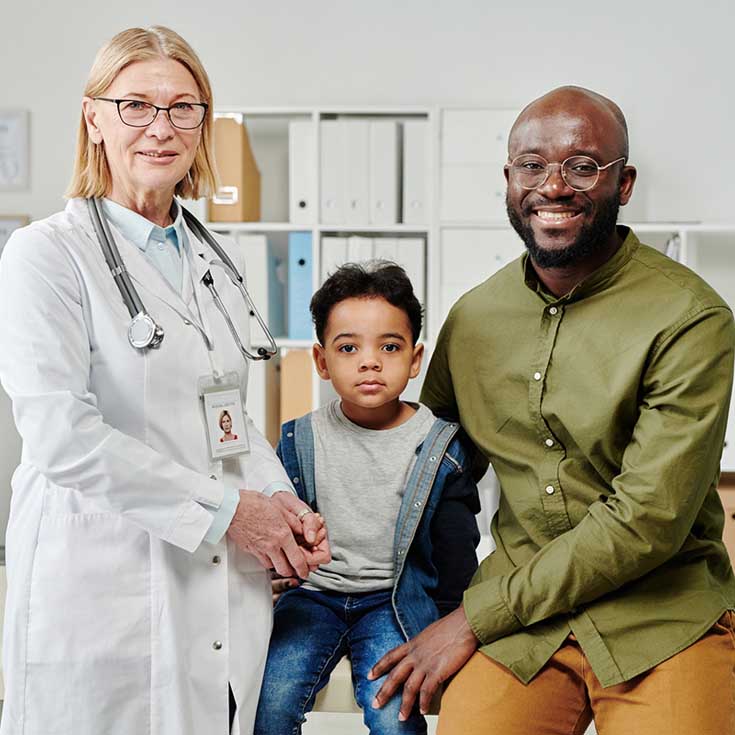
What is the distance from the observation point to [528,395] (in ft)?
5.00

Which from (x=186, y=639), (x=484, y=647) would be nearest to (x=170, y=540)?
(x=186, y=639)

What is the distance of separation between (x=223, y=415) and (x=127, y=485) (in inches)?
7.9

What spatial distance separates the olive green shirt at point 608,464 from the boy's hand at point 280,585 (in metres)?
0.32

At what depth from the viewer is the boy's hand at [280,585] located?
5.26ft

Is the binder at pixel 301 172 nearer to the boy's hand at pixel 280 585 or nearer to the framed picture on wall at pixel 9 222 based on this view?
the framed picture on wall at pixel 9 222

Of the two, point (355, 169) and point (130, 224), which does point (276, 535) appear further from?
point (355, 169)

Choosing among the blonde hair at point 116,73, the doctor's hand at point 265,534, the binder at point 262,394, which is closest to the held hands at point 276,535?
the doctor's hand at point 265,534

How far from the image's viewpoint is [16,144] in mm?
4027

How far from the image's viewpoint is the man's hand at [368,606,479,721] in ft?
4.58

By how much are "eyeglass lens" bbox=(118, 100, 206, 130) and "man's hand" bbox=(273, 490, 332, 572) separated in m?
0.59

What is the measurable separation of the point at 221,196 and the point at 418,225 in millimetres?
772

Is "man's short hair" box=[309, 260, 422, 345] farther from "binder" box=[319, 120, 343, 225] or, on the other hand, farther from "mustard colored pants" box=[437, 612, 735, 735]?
"binder" box=[319, 120, 343, 225]

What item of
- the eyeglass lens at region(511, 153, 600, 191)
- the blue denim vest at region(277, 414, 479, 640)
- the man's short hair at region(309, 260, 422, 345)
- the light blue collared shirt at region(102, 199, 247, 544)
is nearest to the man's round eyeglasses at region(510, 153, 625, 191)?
the eyeglass lens at region(511, 153, 600, 191)

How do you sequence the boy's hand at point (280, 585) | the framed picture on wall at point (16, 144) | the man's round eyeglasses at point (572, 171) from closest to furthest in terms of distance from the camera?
the man's round eyeglasses at point (572, 171)
the boy's hand at point (280, 585)
the framed picture on wall at point (16, 144)
